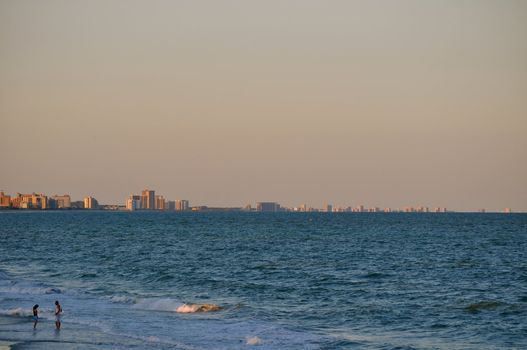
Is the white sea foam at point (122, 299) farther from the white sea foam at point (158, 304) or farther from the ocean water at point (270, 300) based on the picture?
the white sea foam at point (158, 304)

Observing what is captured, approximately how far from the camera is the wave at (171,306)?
134 feet

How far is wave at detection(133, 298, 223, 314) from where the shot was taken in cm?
4078

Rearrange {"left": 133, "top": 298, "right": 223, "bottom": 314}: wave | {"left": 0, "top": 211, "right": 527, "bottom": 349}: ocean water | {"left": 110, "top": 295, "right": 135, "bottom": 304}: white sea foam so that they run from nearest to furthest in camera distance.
A: {"left": 0, "top": 211, "right": 527, "bottom": 349}: ocean water → {"left": 133, "top": 298, "right": 223, "bottom": 314}: wave → {"left": 110, "top": 295, "right": 135, "bottom": 304}: white sea foam

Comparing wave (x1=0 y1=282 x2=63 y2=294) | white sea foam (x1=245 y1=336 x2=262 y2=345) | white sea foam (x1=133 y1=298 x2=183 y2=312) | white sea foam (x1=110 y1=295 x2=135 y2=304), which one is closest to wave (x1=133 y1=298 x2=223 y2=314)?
white sea foam (x1=133 y1=298 x2=183 y2=312)

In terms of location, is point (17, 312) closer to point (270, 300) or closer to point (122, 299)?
point (122, 299)

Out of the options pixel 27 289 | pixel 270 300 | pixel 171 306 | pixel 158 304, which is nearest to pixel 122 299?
pixel 158 304

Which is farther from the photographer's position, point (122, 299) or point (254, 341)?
point (122, 299)

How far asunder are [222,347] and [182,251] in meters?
53.7

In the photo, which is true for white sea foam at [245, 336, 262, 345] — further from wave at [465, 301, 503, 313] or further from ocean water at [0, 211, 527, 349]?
wave at [465, 301, 503, 313]

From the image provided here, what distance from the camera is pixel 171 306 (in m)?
42.0

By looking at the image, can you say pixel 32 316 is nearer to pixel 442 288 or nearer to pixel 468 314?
pixel 468 314

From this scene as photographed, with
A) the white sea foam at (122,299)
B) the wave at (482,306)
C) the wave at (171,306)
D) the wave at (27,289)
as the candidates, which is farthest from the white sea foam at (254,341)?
the wave at (27,289)

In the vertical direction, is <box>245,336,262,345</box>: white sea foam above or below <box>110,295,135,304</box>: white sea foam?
below

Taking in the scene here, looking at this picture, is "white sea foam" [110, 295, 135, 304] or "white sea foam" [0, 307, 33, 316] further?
"white sea foam" [110, 295, 135, 304]
